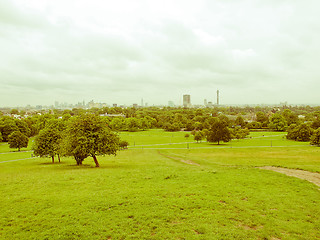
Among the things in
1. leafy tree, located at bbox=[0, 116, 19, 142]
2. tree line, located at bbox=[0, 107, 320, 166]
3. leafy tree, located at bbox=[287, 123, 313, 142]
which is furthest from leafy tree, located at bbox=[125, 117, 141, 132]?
leafy tree, located at bbox=[287, 123, 313, 142]

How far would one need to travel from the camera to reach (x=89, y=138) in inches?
1048

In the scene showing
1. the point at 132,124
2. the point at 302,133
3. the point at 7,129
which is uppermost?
the point at 132,124

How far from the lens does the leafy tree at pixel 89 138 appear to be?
86.3 feet

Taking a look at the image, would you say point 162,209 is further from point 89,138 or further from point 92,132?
point 92,132

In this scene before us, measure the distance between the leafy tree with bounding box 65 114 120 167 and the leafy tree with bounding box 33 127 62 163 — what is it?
6708 mm

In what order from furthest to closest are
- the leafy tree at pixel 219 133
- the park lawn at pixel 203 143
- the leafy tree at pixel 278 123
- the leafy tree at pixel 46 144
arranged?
the leafy tree at pixel 278 123, the leafy tree at pixel 219 133, the park lawn at pixel 203 143, the leafy tree at pixel 46 144

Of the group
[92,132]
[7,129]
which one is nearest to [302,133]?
[92,132]

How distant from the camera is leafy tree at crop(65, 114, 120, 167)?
26.3 metres

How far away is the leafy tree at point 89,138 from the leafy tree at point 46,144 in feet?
22.0

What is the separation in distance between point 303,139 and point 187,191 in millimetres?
85292

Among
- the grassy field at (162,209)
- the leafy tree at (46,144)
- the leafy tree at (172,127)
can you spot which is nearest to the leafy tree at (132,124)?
the leafy tree at (172,127)

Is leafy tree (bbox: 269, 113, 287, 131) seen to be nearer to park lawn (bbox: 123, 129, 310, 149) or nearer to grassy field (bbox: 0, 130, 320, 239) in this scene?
park lawn (bbox: 123, 129, 310, 149)

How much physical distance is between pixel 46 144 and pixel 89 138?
12.3 m

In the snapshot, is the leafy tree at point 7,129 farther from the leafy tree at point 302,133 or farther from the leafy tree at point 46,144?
the leafy tree at point 302,133
